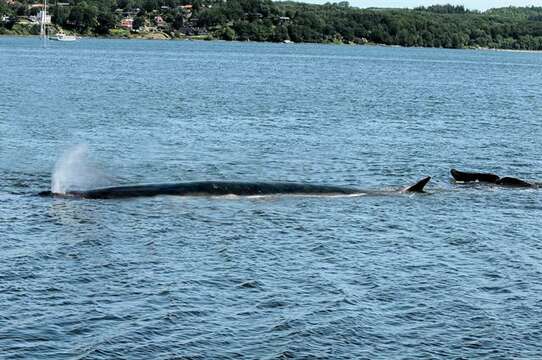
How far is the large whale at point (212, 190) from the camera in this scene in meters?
40.8

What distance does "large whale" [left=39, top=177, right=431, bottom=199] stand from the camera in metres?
40.8

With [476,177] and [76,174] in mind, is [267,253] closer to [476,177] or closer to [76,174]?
[76,174]

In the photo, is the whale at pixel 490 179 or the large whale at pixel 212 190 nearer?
the large whale at pixel 212 190

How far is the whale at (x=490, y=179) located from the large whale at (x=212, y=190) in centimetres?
803

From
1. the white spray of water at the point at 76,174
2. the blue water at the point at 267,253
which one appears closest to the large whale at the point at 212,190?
the blue water at the point at 267,253

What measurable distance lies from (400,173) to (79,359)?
33.7 m

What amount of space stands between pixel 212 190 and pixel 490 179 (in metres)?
15.4

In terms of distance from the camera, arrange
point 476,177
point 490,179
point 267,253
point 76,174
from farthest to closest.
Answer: point 476,177 < point 490,179 < point 76,174 < point 267,253

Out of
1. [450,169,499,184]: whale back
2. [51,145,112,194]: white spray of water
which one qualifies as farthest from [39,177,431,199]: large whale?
[450,169,499,184]: whale back

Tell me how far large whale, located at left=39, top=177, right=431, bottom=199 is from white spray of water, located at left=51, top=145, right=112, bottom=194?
172 cm

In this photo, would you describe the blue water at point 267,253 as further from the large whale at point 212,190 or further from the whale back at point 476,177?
the whale back at point 476,177

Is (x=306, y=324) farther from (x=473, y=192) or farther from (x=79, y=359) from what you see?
(x=473, y=192)

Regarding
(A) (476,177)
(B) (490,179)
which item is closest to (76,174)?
(A) (476,177)

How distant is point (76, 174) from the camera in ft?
160
